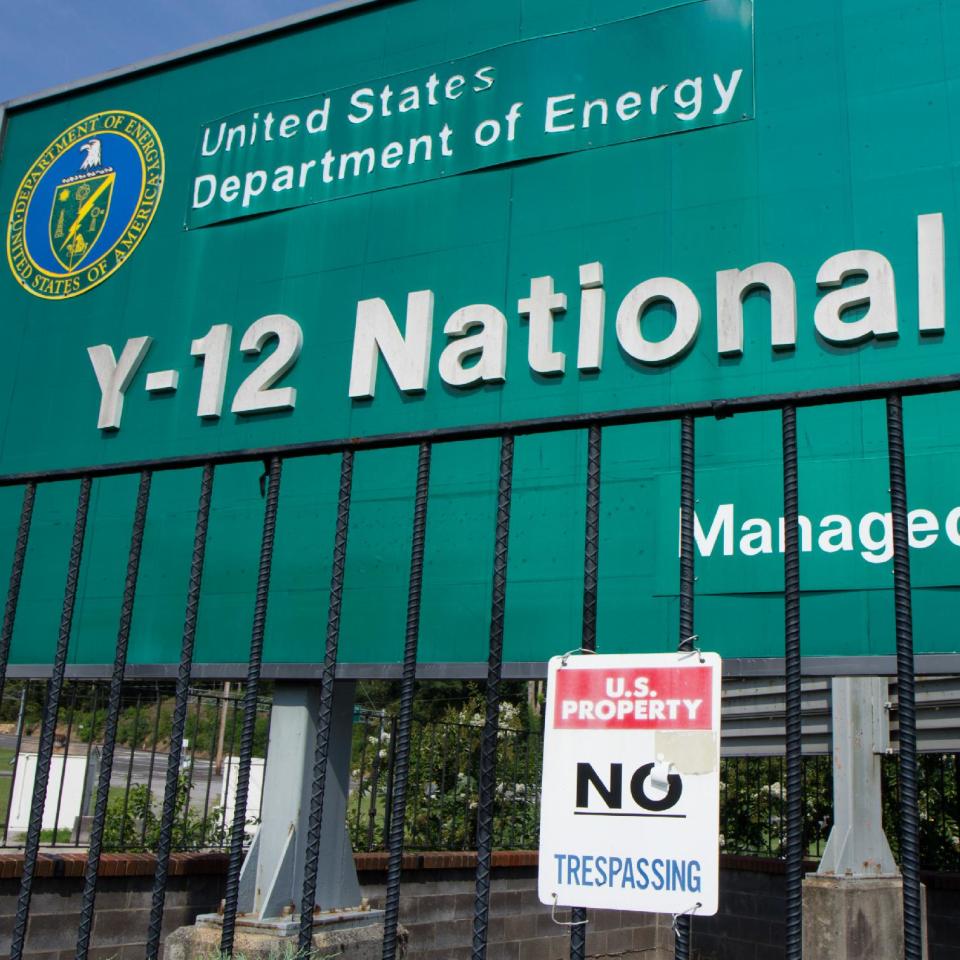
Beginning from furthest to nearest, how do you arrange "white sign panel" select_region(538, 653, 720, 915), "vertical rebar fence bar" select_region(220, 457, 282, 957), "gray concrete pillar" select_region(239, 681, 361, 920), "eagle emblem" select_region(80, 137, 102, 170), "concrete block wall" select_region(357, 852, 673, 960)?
"concrete block wall" select_region(357, 852, 673, 960) < "eagle emblem" select_region(80, 137, 102, 170) < "gray concrete pillar" select_region(239, 681, 361, 920) < "vertical rebar fence bar" select_region(220, 457, 282, 957) < "white sign panel" select_region(538, 653, 720, 915)

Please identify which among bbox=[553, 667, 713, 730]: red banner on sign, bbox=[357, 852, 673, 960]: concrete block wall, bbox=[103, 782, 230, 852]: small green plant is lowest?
bbox=[357, 852, 673, 960]: concrete block wall

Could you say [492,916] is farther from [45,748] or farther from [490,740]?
[490,740]

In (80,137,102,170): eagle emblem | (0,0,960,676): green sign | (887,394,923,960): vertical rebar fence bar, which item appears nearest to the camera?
(887,394,923,960): vertical rebar fence bar

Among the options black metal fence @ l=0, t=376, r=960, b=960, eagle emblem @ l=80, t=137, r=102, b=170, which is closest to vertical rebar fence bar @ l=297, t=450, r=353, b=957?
black metal fence @ l=0, t=376, r=960, b=960

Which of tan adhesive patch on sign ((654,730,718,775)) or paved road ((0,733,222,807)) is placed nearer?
tan adhesive patch on sign ((654,730,718,775))

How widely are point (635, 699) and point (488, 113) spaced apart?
196 inches

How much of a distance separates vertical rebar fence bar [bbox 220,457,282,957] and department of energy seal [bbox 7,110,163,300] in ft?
16.8

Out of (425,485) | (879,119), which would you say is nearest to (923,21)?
(879,119)

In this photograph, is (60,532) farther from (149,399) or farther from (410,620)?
(410,620)

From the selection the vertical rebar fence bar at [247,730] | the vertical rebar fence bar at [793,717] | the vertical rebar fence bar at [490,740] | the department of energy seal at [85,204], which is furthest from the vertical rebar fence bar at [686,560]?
Answer: the department of energy seal at [85,204]

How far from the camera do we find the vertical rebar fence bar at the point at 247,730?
3.08 meters

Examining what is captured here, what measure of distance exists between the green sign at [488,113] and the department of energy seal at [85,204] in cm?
49

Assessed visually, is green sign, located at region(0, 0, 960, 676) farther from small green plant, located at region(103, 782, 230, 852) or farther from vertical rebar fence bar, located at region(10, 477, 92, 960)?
vertical rebar fence bar, located at region(10, 477, 92, 960)

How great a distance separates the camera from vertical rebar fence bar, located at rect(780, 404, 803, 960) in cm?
243
